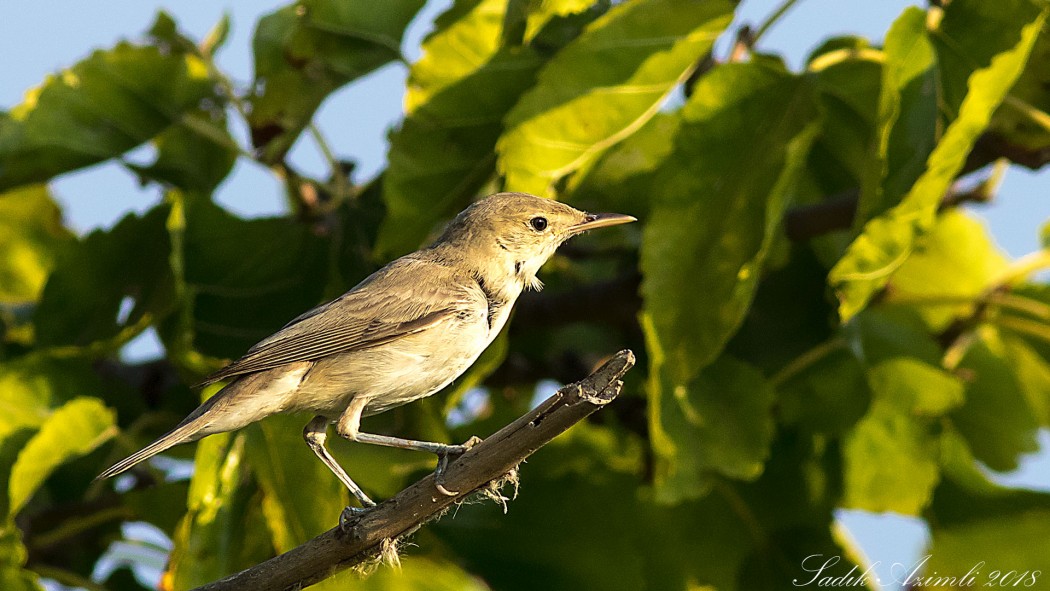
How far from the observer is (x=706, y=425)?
4.55 meters

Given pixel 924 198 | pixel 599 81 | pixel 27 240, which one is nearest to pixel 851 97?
pixel 924 198

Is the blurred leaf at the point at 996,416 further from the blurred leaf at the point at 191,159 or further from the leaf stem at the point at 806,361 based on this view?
the blurred leaf at the point at 191,159

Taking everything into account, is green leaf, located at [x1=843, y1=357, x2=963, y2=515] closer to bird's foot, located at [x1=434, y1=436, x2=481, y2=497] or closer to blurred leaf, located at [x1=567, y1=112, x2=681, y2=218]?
blurred leaf, located at [x1=567, y1=112, x2=681, y2=218]

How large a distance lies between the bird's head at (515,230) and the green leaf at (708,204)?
281mm

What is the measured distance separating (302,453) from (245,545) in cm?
54

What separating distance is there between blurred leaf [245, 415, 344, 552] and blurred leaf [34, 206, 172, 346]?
129 centimetres

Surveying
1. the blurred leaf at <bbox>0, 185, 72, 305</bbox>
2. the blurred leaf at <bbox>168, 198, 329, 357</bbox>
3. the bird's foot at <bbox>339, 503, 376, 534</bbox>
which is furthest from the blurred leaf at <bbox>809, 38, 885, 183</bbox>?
the blurred leaf at <bbox>0, 185, 72, 305</bbox>

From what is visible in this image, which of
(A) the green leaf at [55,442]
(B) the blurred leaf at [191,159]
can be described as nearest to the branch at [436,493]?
(A) the green leaf at [55,442]

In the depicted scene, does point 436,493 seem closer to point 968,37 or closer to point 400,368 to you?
point 400,368

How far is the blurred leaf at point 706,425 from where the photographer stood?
4.36 m

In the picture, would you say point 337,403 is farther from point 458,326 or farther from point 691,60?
point 691,60

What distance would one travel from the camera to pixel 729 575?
5.03 meters

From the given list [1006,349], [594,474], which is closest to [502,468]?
[594,474]

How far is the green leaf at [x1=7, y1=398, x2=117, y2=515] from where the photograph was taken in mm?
4305
